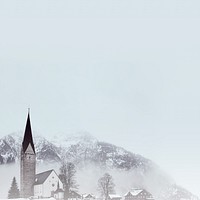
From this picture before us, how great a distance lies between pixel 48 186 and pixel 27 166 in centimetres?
164

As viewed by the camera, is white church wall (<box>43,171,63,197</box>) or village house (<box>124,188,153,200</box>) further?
white church wall (<box>43,171,63,197</box>)

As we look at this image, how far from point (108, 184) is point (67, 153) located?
1995 mm

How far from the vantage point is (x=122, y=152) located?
14.2 metres

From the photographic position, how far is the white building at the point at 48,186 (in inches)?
646

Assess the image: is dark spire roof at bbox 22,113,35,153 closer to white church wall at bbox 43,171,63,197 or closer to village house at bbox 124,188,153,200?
white church wall at bbox 43,171,63,197

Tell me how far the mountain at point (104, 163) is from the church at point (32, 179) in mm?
904

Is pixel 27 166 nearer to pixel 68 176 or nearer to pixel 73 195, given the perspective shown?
pixel 68 176

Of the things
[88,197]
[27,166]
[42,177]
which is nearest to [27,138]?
[27,166]

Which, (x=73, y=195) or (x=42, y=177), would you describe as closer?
(x=73, y=195)

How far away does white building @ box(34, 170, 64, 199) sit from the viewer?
16.4m

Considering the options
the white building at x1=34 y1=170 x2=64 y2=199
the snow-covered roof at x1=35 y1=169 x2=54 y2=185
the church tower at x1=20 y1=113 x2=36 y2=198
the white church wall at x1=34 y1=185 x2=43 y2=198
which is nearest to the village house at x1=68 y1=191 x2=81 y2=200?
the white building at x1=34 y1=170 x2=64 y2=199

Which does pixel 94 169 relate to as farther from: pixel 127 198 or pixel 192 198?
pixel 192 198

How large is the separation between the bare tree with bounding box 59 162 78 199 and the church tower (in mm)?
1462

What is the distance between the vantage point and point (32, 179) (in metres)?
17.5
